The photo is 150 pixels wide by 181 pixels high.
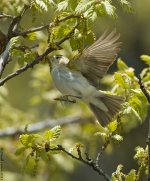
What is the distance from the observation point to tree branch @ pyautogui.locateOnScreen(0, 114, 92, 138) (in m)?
6.57

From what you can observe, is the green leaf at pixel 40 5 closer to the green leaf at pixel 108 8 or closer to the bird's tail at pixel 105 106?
the green leaf at pixel 108 8

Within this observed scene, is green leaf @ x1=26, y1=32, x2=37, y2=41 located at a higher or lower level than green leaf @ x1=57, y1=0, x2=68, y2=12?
lower

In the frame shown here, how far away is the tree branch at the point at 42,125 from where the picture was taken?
6.57 metres

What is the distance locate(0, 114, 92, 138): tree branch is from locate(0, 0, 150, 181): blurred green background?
71mm

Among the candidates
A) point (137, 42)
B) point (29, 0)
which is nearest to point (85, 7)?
point (29, 0)

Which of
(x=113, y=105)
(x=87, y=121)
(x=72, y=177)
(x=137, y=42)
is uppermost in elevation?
(x=113, y=105)

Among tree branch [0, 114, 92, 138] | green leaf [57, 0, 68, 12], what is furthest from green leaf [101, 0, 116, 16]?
tree branch [0, 114, 92, 138]

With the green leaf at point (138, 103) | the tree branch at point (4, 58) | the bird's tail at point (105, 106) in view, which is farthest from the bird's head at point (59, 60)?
the tree branch at point (4, 58)

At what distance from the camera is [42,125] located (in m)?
6.95

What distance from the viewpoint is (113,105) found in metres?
4.57

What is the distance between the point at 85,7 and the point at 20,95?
29.0 feet

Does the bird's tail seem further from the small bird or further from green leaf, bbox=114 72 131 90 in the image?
green leaf, bbox=114 72 131 90

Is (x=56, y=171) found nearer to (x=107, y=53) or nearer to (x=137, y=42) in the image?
(x=107, y=53)

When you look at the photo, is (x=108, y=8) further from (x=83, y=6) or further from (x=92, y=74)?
(x=92, y=74)
